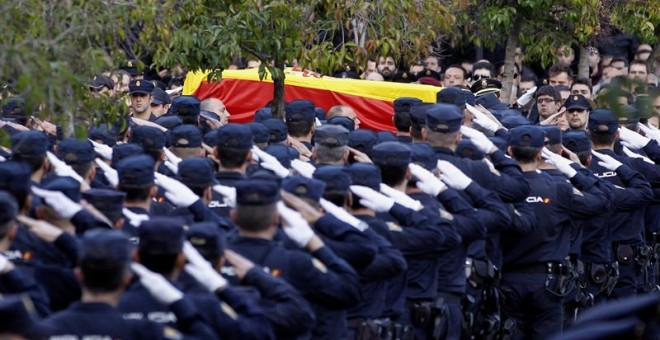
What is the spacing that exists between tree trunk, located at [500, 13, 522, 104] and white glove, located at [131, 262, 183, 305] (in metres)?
13.0

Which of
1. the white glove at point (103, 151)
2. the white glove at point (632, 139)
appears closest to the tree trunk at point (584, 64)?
the white glove at point (632, 139)

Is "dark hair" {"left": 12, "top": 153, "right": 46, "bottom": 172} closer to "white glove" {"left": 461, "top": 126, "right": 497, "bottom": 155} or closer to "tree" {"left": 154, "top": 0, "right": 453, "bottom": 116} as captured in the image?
"tree" {"left": 154, "top": 0, "right": 453, "bottom": 116}

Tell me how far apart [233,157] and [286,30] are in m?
3.48

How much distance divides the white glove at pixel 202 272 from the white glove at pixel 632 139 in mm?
8881

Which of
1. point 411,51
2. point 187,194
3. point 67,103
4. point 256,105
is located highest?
point 67,103

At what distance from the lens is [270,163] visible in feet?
41.5

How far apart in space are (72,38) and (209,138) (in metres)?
3.83

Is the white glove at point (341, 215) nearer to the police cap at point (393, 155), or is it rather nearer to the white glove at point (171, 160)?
the police cap at point (393, 155)

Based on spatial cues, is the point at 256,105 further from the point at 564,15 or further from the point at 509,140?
the point at 509,140

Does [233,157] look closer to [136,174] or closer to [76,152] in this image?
[76,152]

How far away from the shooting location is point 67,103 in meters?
10.3

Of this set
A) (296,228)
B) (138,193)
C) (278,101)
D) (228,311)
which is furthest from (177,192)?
(278,101)

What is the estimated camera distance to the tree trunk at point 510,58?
20766mm

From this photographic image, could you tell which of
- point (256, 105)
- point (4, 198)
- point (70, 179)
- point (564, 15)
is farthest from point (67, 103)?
point (564, 15)
